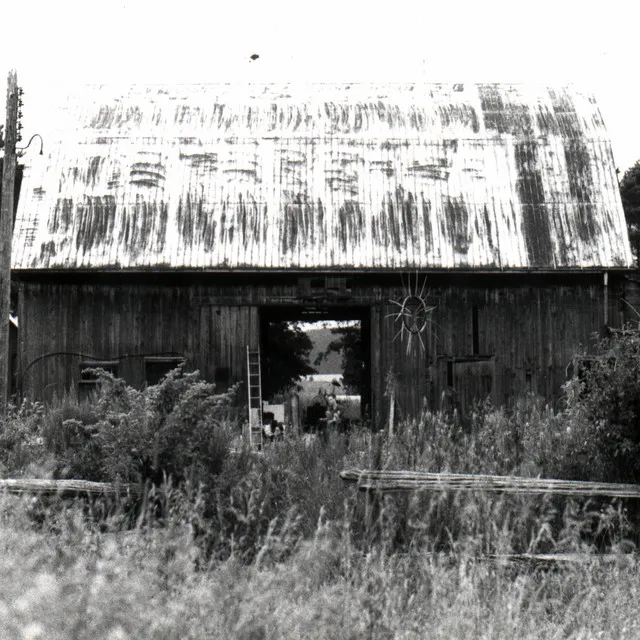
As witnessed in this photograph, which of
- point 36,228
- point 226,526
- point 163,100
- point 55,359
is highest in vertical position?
point 163,100

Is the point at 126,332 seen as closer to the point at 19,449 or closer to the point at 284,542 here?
the point at 19,449

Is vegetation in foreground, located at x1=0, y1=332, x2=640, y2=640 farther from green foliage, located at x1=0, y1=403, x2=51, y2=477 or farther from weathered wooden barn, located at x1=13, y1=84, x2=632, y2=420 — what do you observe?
weathered wooden barn, located at x1=13, y1=84, x2=632, y2=420

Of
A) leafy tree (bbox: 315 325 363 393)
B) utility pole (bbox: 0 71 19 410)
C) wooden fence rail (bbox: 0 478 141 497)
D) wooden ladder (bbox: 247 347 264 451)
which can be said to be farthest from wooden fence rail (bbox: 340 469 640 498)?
leafy tree (bbox: 315 325 363 393)

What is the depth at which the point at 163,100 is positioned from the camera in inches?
829

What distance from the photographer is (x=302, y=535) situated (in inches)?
268

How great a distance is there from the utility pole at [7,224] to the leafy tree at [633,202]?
32700mm

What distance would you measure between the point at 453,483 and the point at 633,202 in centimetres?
3776

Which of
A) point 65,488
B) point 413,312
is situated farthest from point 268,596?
point 413,312

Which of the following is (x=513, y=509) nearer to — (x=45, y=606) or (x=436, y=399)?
(x=45, y=606)

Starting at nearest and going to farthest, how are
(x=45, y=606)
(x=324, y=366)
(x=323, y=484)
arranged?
1. (x=45, y=606)
2. (x=323, y=484)
3. (x=324, y=366)

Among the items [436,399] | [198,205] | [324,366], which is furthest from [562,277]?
[324,366]

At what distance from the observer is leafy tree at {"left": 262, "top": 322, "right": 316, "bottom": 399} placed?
36406 mm

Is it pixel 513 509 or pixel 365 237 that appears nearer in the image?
pixel 513 509

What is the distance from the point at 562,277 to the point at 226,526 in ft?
39.2
